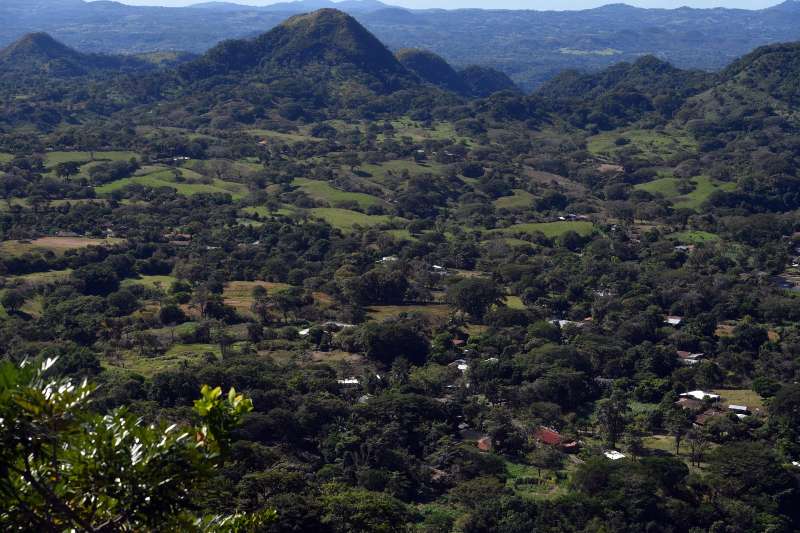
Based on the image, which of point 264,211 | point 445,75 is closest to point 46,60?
point 445,75

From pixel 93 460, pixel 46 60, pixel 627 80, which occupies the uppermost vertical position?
pixel 93 460

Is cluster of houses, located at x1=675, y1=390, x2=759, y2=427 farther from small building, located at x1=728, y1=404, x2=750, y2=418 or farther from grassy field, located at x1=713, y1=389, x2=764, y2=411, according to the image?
grassy field, located at x1=713, y1=389, x2=764, y2=411

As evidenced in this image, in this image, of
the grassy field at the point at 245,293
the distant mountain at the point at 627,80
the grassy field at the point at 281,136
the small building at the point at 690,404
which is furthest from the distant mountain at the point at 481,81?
the small building at the point at 690,404

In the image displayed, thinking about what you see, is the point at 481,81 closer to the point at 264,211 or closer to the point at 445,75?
the point at 445,75

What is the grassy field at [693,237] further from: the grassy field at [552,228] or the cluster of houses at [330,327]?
the cluster of houses at [330,327]

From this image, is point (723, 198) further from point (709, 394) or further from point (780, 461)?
point (780, 461)

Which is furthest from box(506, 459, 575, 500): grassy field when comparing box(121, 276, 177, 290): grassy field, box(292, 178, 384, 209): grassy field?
box(292, 178, 384, 209): grassy field
